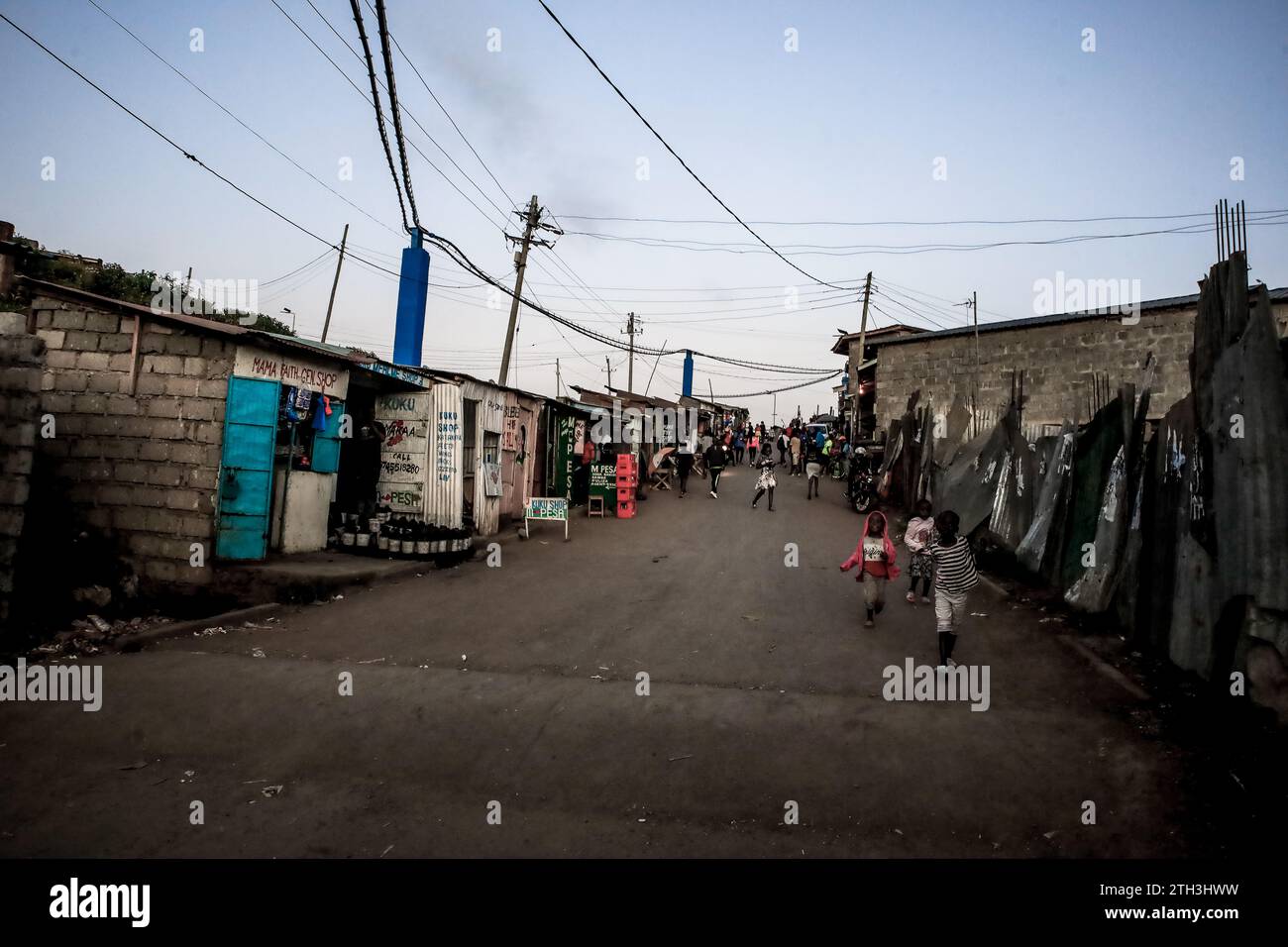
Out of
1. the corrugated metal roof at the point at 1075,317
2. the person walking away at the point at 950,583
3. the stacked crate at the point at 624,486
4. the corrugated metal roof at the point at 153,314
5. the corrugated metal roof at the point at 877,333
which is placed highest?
the corrugated metal roof at the point at 877,333

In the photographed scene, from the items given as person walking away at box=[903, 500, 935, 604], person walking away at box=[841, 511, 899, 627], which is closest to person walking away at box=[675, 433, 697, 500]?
person walking away at box=[903, 500, 935, 604]

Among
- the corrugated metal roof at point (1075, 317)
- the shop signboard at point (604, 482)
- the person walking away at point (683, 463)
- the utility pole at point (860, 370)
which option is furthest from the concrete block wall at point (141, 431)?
the utility pole at point (860, 370)

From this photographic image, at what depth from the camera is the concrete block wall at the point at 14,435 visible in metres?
6.61

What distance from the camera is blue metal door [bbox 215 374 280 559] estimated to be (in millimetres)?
8992

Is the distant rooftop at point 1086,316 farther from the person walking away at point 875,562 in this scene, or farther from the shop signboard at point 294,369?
the shop signboard at point 294,369

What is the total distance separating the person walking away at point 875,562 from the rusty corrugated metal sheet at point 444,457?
26.4ft

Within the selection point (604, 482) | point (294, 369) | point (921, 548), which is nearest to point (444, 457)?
point (294, 369)

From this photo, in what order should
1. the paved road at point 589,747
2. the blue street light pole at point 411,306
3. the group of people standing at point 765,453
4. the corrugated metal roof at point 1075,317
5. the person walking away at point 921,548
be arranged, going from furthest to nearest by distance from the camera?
the group of people standing at point 765,453, the corrugated metal roof at point 1075,317, the blue street light pole at point 411,306, the person walking away at point 921,548, the paved road at point 589,747

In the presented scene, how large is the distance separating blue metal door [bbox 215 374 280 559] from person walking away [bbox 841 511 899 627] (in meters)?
7.91

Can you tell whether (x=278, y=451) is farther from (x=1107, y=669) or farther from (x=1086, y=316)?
(x=1086, y=316)

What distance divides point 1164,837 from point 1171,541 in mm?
3034
